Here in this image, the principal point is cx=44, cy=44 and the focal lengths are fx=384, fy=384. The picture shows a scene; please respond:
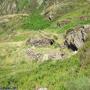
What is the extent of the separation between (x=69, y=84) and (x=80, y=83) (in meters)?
8.70

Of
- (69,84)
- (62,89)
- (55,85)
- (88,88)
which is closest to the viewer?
(88,88)

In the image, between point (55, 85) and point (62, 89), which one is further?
point (55, 85)

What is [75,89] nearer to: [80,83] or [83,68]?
[80,83]

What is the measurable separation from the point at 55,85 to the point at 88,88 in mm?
54769

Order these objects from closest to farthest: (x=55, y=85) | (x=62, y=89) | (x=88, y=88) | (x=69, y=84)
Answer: (x=88, y=88)
(x=69, y=84)
(x=62, y=89)
(x=55, y=85)

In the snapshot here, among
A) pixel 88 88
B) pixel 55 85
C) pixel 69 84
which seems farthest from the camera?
pixel 55 85

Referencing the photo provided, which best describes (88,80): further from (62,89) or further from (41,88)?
(41,88)

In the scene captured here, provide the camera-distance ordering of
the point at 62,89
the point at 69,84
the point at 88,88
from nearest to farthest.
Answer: the point at 88,88 → the point at 69,84 → the point at 62,89

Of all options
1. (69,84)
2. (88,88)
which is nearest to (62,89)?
(69,84)

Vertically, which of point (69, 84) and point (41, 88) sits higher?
point (69, 84)

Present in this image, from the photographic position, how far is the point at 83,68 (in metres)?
196

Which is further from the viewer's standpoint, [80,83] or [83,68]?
[83,68]

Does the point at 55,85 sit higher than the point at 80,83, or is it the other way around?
the point at 80,83

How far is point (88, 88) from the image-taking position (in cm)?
13512
